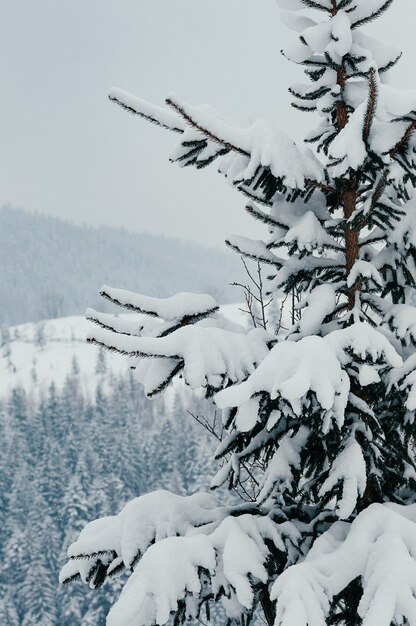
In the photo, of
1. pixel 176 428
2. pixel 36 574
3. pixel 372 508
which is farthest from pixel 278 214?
pixel 176 428

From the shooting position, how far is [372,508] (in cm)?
368

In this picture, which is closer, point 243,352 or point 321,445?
point 243,352

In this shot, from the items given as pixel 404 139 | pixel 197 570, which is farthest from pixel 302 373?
pixel 404 139

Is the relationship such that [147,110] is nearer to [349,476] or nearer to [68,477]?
[349,476]

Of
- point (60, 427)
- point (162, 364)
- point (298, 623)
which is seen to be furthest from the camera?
point (60, 427)

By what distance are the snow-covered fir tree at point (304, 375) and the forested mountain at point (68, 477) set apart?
54.4m

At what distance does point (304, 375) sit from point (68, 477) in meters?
86.0

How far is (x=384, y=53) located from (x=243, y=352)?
2.26 meters

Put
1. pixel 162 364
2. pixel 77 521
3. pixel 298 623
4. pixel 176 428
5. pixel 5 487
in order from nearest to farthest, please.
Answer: pixel 298 623 < pixel 162 364 < pixel 77 521 < pixel 5 487 < pixel 176 428

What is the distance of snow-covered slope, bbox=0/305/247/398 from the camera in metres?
144

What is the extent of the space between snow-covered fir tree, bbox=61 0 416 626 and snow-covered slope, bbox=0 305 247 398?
127 metres

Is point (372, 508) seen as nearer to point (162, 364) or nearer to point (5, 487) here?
point (162, 364)

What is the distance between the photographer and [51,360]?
522ft

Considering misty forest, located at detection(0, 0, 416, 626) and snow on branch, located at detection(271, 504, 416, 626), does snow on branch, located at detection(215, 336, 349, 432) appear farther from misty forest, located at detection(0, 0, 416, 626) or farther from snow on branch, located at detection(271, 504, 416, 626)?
snow on branch, located at detection(271, 504, 416, 626)
